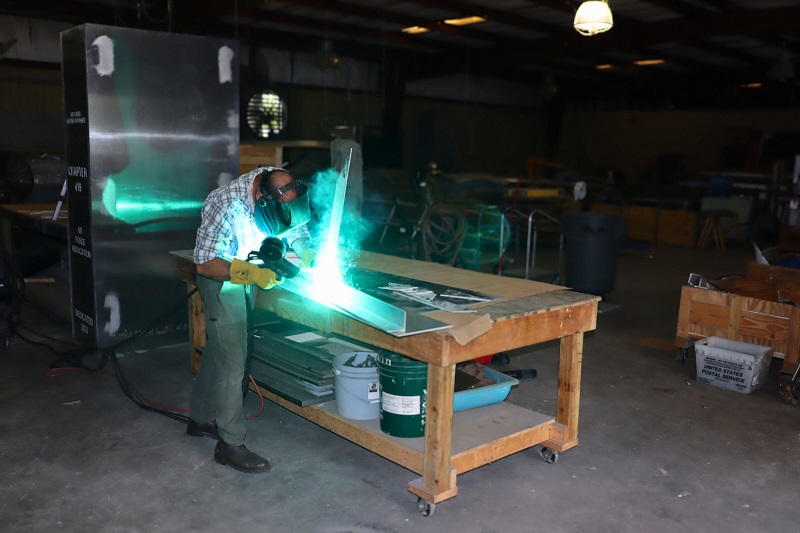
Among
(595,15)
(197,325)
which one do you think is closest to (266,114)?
(595,15)

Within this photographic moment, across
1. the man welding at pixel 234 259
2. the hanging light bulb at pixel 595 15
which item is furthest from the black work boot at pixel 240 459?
the hanging light bulb at pixel 595 15

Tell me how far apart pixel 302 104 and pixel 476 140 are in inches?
200

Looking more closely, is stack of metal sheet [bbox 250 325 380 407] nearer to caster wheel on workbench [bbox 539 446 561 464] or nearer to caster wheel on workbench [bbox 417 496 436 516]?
caster wheel on workbench [bbox 417 496 436 516]

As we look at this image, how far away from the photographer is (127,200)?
4.81m

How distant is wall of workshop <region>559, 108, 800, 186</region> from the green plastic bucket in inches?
549

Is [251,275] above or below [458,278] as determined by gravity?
above

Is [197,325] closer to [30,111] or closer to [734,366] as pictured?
[734,366]

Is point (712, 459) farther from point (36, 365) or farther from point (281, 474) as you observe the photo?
point (36, 365)

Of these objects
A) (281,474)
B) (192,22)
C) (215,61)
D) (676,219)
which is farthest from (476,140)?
(281,474)

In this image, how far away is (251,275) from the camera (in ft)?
9.37

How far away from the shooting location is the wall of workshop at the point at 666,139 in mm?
15664

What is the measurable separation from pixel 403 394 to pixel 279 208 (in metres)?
0.99

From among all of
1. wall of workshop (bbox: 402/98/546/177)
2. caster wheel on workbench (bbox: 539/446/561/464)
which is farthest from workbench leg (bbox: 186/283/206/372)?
wall of workshop (bbox: 402/98/546/177)

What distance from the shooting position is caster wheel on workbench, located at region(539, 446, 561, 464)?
11.0ft
